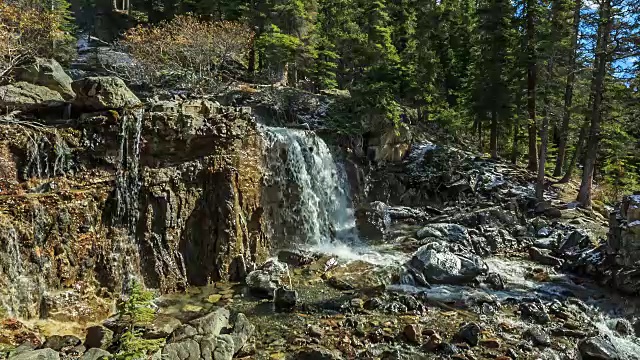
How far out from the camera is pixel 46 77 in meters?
16.7

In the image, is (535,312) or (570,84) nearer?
(535,312)

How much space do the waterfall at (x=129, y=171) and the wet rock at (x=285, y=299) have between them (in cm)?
489

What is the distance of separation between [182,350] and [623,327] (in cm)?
1087

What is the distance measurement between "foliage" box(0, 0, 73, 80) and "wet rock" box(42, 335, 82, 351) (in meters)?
8.84

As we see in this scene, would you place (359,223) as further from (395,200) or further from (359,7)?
(359,7)

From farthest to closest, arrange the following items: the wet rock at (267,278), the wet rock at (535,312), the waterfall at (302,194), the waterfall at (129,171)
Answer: the waterfall at (302,194) < the wet rock at (267,278) < the waterfall at (129,171) < the wet rock at (535,312)

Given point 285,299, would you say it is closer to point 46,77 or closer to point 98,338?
point 98,338

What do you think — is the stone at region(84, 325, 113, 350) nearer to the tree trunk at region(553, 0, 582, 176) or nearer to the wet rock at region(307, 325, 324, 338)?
the wet rock at region(307, 325, 324, 338)

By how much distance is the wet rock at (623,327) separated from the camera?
1031 cm

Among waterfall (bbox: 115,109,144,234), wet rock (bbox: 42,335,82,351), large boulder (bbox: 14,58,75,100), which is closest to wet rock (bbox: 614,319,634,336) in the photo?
wet rock (bbox: 42,335,82,351)

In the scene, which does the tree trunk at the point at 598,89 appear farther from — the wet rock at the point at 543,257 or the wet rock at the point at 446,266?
the wet rock at the point at 446,266

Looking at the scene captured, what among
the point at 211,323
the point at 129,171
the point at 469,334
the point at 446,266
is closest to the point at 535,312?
the point at 469,334

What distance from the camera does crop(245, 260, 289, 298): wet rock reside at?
12.2 m

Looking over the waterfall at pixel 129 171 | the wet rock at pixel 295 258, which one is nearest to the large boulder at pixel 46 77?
the waterfall at pixel 129 171
